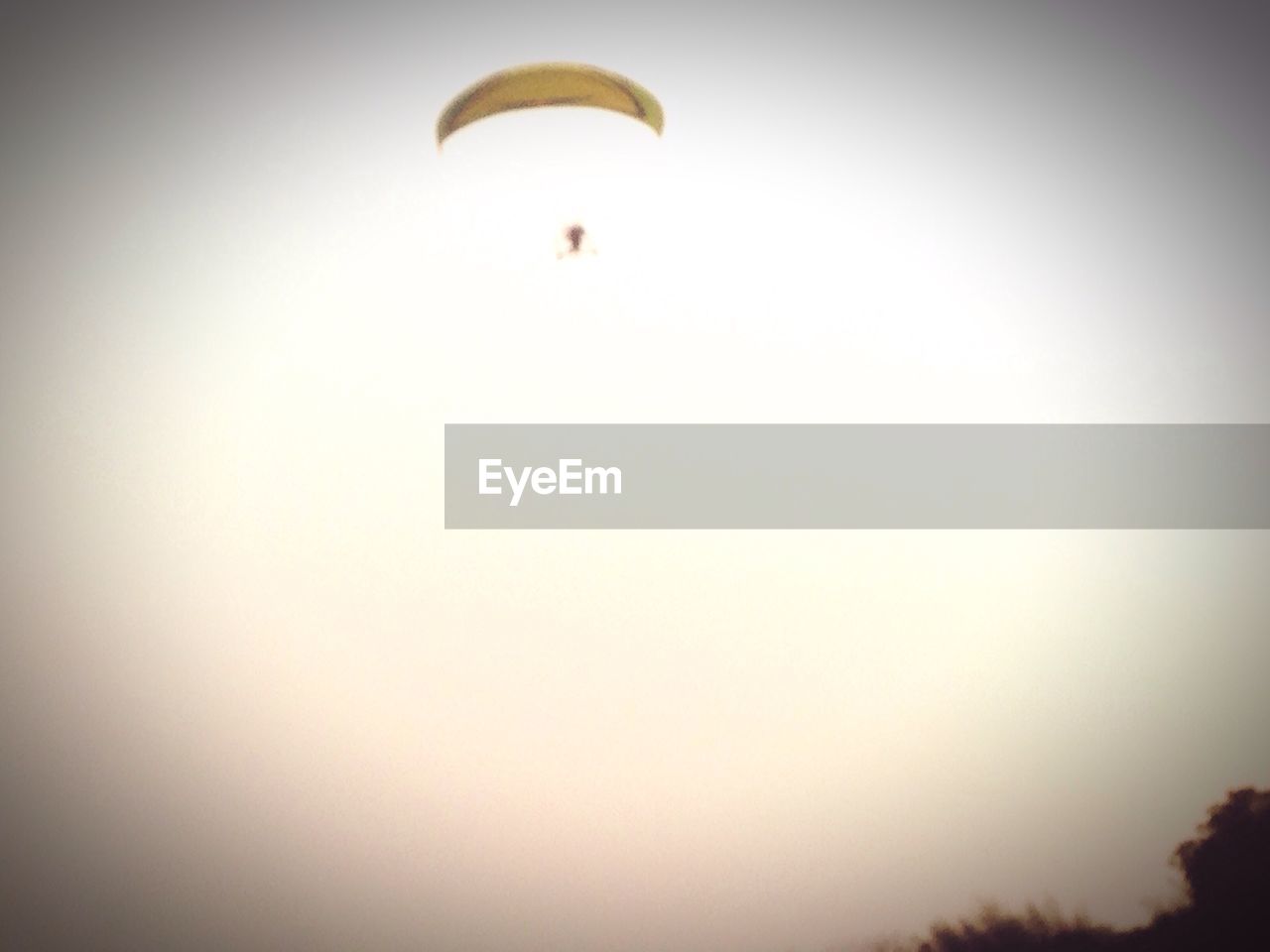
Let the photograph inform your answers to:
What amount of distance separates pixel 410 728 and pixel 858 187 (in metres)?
2.47

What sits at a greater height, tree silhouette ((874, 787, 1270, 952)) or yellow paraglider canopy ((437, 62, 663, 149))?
yellow paraglider canopy ((437, 62, 663, 149))

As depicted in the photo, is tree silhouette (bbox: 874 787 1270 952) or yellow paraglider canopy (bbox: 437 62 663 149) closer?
yellow paraglider canopy (bbox: 437 62 663 149)

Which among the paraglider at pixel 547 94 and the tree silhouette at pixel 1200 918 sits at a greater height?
the paraglider at pixel 547 94

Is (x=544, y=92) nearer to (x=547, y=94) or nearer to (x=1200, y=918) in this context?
(x=547, y=94)

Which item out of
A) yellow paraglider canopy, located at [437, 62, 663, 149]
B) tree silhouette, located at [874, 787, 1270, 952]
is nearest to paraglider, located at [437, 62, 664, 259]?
yellow paraglider canopy, located at [437, 62, 663, 149]

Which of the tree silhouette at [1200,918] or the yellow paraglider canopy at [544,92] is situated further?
the tree silhouette at [1200,918]

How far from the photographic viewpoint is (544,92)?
2.60 metres

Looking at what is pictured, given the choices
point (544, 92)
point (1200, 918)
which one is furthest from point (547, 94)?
point (1200, 918)

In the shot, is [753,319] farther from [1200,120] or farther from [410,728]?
[410,728]

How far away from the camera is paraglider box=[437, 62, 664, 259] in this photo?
2.56 meters

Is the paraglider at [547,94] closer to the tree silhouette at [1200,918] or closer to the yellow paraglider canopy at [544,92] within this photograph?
the yellow paraglider canopy at [544,92]

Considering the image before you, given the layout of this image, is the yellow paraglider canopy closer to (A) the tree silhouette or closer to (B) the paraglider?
(B) the paraglider

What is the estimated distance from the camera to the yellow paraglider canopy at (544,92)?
2559 millimetres

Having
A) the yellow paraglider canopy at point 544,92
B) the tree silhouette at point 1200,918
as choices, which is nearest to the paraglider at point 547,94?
the yellow paraglider canopy at point 544,92
